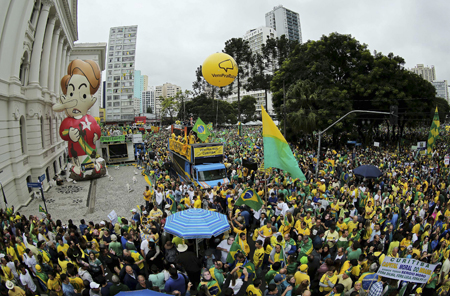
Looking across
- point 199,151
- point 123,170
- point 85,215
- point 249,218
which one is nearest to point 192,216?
point 249,218

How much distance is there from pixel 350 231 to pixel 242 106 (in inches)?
3225

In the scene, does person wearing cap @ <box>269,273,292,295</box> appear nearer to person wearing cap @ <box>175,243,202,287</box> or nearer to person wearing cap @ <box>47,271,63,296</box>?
person wearing cap @ <box>175,243,202,287</box>

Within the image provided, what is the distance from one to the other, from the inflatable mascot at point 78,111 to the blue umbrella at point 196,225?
569 inches

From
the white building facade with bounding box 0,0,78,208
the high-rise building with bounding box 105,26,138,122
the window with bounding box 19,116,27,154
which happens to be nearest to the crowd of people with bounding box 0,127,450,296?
the white building facade with bounding box 0,0,78,208

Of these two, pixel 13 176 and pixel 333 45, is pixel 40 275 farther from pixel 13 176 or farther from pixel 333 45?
pixel 333 45

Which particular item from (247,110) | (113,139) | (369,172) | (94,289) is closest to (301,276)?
(94,289)

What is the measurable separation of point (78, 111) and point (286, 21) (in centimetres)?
17155

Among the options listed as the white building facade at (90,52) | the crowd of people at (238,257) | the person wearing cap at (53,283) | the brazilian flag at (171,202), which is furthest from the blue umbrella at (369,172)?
Result: the white building facade at (90,52)

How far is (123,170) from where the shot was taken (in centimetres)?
2522

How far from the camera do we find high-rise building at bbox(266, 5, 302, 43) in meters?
166

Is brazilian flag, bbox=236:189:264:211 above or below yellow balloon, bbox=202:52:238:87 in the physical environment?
below

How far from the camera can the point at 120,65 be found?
191ft

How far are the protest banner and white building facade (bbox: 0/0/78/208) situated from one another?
47.7 feet

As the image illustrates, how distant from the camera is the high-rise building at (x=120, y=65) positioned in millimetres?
57812
